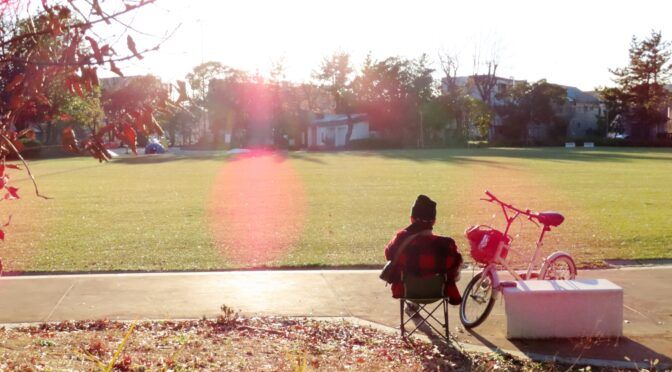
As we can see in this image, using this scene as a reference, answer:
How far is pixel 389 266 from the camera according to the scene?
6.52 m

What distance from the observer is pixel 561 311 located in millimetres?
6695

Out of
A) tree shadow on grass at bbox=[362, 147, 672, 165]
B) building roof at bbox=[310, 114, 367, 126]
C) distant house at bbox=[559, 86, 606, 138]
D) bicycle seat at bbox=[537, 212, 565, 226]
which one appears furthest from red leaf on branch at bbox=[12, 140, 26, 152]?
distant house at bbox=[559, 86, 606, 138]

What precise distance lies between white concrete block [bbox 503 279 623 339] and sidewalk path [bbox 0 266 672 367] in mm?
99

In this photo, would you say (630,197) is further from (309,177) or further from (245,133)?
(245,133)

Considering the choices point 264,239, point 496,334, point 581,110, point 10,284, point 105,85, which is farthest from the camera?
point 581,110

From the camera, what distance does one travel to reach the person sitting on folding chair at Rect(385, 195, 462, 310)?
643 cm

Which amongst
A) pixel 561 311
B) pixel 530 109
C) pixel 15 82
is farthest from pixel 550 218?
pixel 530 109

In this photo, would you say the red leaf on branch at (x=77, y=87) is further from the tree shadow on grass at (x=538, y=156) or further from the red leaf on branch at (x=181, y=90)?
the tree shadow on grass at (x=538, y=156)

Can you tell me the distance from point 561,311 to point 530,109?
3434 inches

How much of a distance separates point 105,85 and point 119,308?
3.31 meters

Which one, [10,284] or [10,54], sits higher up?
[10,54]

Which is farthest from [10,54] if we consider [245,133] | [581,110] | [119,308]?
[581,110]

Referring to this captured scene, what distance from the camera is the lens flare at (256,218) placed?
12.5 meters

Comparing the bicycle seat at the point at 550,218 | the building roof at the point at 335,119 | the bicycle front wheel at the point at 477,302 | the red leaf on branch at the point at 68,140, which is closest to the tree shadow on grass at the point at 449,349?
the bicycle front wheel at the point at 477,302
